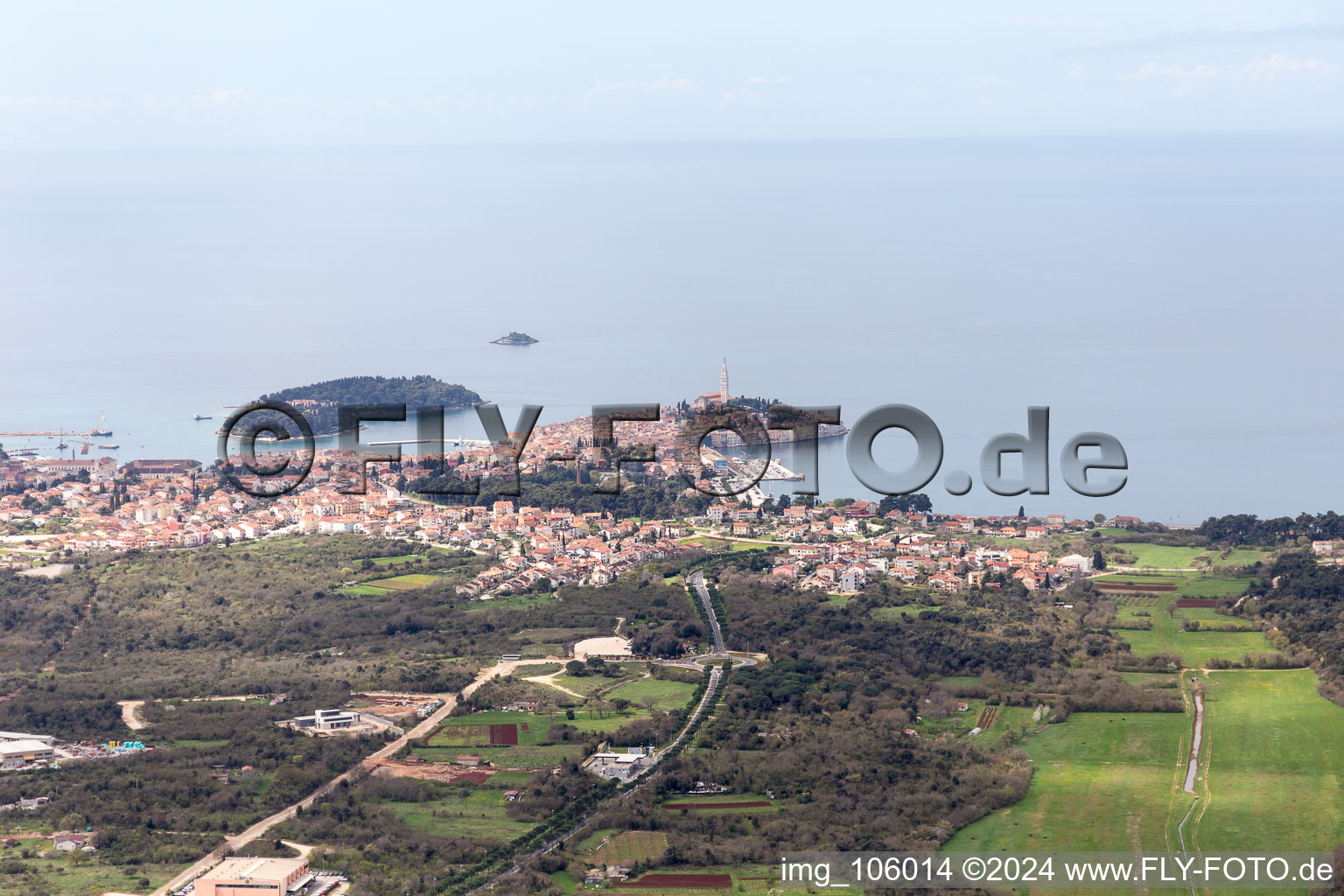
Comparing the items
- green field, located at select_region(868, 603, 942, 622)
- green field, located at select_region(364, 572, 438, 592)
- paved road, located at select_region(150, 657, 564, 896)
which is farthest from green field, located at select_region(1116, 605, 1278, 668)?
green field, located at select_region(364, 572, 438, 592)

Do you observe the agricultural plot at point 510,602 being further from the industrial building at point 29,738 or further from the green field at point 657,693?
the industrial building at point 29,738

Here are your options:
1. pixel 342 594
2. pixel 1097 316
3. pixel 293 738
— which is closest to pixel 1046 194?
pixel 1097 316

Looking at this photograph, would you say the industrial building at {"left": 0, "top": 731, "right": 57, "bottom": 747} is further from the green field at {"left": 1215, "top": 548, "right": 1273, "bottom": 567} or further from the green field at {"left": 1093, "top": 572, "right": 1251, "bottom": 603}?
the green field at {"left": 1215, "top": 548, "right": 1273, "bottom": 567}

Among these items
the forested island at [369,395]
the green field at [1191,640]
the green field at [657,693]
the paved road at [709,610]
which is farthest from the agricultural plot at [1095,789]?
the forested island at [369,395]

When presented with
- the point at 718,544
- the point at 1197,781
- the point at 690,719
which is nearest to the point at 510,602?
the point at 718,544

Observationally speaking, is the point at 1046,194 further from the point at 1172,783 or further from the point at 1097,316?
the point at 1172,783
